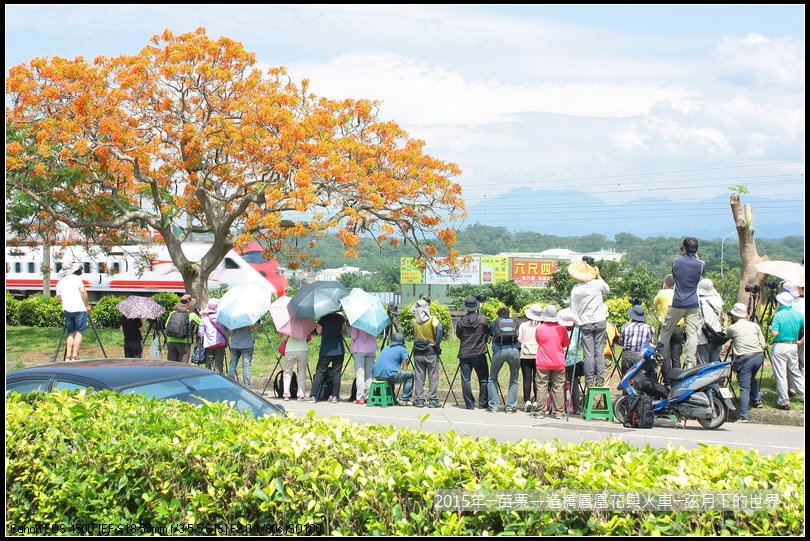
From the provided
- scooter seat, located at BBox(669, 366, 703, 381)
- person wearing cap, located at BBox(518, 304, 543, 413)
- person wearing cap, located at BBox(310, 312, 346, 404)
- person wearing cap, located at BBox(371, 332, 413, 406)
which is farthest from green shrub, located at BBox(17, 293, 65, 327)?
scooter seat, located at BBox(669, 366, 703, 381)

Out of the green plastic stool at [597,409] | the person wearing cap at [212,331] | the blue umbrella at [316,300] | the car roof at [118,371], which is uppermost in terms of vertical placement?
the blue umbrella at [316,300]

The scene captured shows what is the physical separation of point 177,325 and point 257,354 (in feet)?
20.5

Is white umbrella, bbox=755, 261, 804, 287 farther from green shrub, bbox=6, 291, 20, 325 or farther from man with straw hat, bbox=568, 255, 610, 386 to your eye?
green shrub, bbox=6, 291, 20, 325

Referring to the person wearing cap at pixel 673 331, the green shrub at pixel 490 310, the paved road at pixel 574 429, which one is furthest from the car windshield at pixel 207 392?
the green shrub at pixel 490 310

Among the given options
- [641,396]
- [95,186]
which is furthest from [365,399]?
[95,186]

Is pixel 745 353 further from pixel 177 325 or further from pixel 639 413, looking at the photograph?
pixel 177 325

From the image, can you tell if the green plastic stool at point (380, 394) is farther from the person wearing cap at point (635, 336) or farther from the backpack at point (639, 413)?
the backpack at point (639, 413)

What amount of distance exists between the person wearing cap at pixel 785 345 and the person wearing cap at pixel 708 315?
802 millimetres

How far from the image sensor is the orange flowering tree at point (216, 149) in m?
23.6

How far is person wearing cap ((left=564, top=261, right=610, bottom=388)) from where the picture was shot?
12703 millimetres

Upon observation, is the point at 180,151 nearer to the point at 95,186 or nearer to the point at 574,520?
the point at 95,186

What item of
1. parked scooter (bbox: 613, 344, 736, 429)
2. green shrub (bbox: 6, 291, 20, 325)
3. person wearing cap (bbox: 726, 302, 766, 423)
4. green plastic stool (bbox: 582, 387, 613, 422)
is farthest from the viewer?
green shrub (bbox: 6, 291, 20, 325)

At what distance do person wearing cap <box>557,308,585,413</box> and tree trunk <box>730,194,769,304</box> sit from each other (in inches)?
162

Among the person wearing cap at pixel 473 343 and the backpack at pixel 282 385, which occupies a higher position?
the person wearing cap at pixel 473 343
